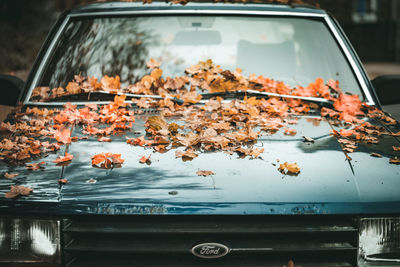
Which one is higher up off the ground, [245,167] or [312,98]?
[312,98]

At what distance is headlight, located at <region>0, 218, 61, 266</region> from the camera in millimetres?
1998

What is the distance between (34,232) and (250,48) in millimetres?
2075

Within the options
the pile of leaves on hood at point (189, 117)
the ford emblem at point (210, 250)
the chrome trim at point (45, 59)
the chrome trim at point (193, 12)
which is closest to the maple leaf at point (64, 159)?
the pile of leaves on hood at point (189, 117)

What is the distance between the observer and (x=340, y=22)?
2327 centimetres

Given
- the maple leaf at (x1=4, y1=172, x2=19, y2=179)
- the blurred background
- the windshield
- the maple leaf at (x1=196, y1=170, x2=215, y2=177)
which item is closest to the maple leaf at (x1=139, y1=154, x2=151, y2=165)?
the maple leaf at (x1=196, y1=170, x2=215, y2=177)

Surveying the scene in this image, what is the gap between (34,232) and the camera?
2018 millimetres

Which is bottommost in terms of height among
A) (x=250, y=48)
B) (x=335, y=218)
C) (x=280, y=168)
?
(x=335, y=218)

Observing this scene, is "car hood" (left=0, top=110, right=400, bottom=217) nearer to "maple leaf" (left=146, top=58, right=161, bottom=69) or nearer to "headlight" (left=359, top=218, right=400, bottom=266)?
"headlight" (left=359, top=218, right=400, bottom=266)

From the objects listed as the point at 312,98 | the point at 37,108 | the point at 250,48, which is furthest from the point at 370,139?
the point at 37,108

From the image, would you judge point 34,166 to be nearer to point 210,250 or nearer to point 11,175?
Result: point 11,175

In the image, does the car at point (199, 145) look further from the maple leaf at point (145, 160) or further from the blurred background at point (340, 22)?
the blurred background at point (340, 22)

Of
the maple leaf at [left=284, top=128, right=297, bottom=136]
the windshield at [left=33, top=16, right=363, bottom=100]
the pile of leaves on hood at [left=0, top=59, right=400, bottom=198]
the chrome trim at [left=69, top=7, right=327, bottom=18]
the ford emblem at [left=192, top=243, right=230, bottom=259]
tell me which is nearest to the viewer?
the ford emblem at [left=192, top=243, right=230, bottom=259]

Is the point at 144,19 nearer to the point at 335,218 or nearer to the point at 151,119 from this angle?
the point at 151,119

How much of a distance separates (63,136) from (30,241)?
70cm
